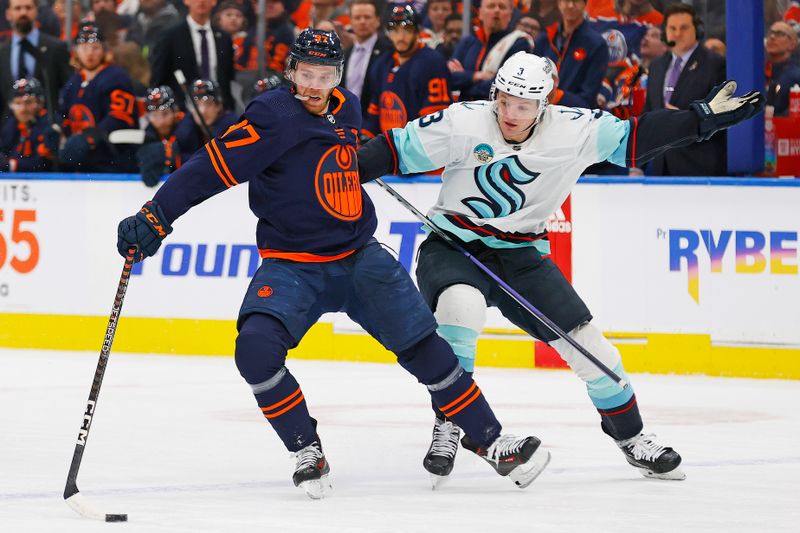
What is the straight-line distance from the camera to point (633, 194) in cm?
819

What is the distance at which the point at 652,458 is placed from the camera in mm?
5094

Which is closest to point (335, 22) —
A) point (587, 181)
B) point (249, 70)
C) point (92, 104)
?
point (249, 70)

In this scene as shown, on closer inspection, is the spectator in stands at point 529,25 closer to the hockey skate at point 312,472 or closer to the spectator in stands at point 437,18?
the spectator in stands at point 437,18

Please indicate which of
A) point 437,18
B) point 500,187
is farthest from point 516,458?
point 437,18

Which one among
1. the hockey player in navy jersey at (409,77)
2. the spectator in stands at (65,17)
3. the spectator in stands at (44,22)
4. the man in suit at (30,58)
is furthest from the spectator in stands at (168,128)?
the spectator in stands at (44,22)

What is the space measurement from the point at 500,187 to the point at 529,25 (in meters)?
3.81

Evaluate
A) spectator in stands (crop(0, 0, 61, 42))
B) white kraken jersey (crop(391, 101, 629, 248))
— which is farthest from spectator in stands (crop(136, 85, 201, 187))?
white kraken jersey (crop(391, 101, 629, 248))

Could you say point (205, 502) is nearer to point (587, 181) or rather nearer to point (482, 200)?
point (482, 200)

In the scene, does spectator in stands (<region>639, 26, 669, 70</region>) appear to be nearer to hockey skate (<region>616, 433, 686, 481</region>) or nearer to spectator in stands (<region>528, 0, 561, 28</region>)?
spectator in stands (<region>528, 0, 561, 28</region>)

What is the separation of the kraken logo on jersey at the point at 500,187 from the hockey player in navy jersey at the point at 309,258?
48cm

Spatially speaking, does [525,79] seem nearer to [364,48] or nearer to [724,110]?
[724,110]

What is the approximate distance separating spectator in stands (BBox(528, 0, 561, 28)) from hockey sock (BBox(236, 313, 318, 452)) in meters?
4.33

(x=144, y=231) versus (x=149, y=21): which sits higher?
(x=149, y=21)

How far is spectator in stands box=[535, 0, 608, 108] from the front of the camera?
8.40 metres
